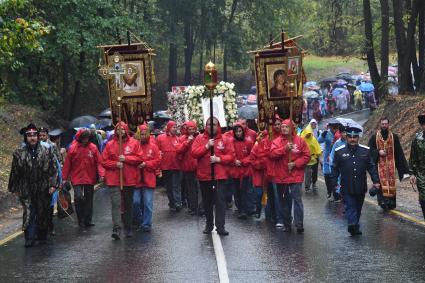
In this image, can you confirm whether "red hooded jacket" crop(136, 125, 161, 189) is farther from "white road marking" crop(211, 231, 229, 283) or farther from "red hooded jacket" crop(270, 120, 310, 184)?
"red hooded jacket" crop(270, 120, 310, 184)

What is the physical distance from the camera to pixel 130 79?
1609 cm

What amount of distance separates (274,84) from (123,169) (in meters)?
4.24

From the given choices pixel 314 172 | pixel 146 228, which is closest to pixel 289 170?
pixel 146 228

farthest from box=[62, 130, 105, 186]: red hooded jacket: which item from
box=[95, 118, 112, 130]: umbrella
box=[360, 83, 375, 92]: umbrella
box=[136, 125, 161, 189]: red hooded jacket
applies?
box=[360, 83, 375, 92]: umbrella

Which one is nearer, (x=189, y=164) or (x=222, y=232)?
(x=222, y=232)

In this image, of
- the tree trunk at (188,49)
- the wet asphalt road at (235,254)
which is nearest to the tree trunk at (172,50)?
the tree trunk at (188,49)

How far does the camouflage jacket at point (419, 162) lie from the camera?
12.8 m

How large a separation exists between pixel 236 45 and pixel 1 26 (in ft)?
124

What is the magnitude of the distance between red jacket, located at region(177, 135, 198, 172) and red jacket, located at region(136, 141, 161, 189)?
1932mm

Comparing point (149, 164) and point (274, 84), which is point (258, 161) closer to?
point (274, 84)

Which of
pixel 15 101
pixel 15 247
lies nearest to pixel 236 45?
pixel 15 101

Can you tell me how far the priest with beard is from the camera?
16141mm

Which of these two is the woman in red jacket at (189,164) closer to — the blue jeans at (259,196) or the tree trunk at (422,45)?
the blue jeans at (259,196)

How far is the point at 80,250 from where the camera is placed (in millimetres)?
12477
